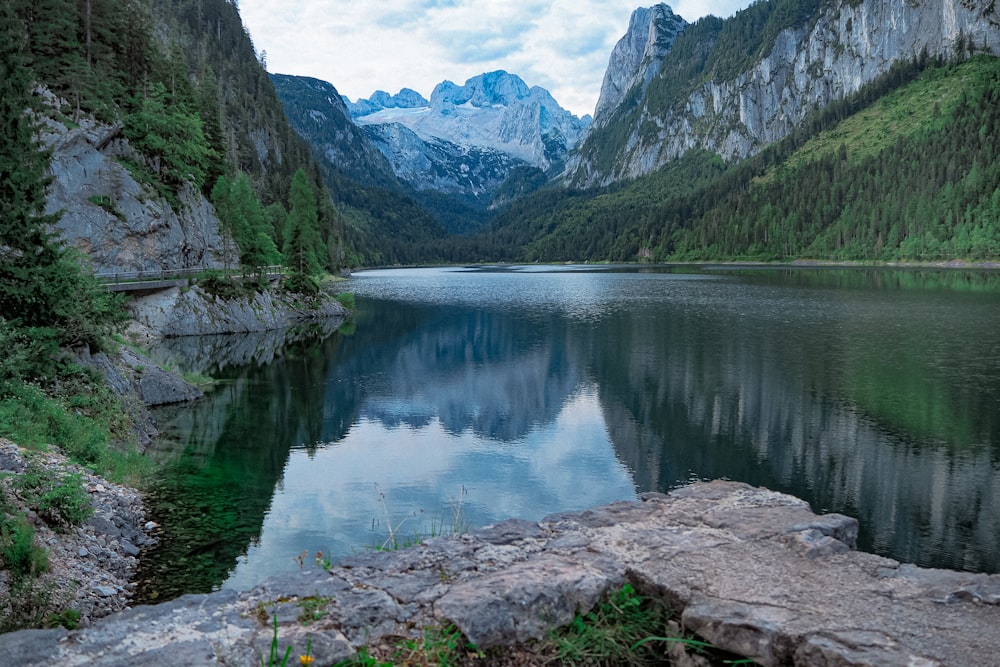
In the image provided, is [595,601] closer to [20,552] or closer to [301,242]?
[20,552]

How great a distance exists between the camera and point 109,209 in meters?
51.8

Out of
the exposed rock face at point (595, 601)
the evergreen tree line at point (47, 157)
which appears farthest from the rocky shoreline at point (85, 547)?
the evergreen tree line at point (47, 157)

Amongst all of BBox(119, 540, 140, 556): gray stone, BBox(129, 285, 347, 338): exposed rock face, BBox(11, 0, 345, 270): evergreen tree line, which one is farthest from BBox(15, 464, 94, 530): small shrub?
BBox(129, 285, 347, 338): exposed rock face

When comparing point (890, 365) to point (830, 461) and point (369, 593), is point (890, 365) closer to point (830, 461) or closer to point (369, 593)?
point (830, 461)

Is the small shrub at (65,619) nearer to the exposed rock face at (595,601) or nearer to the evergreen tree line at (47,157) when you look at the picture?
the exposed rock face at (595,601)

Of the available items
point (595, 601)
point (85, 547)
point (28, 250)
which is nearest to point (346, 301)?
point (28, 250)

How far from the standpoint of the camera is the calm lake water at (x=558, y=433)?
16.9 metres

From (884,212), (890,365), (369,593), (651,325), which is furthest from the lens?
(884,212)

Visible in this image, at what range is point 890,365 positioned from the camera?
3759cm

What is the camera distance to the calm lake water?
1686cm

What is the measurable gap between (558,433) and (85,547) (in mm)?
18115

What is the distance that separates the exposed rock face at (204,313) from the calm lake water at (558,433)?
9.14ft

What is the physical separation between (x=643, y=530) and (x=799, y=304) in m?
69.8

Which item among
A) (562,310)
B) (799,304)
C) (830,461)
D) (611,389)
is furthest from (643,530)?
(799,304)
